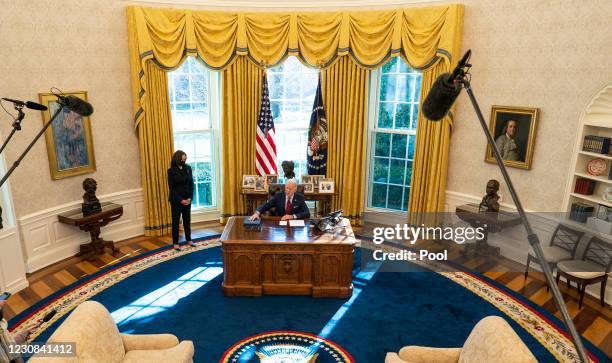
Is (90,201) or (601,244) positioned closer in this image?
(601,244)

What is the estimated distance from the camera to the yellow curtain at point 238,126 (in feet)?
26.2

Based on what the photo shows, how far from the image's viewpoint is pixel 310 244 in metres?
5.57

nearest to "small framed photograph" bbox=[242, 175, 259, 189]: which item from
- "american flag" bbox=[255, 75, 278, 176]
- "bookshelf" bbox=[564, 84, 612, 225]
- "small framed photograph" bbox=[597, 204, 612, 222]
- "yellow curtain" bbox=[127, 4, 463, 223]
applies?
"american flag" bbox=[255, 75, 278, 176]

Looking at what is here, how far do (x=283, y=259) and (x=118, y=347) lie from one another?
2.39 meters

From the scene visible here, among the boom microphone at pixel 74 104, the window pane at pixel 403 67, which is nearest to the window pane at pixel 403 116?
the window pane at pixel 403 67

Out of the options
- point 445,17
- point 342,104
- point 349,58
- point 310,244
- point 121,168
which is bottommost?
point 310,244

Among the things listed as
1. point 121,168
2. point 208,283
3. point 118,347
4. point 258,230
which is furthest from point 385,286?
point 121,168

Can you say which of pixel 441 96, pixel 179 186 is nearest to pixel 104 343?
pixel 441 96

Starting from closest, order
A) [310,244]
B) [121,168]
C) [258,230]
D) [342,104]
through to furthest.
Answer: [310,244] < [258,230] < [121,168] < [342,104]

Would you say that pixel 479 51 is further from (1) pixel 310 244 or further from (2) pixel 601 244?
(1) pixel 310 244

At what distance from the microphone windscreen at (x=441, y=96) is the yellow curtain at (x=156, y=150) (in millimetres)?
6205

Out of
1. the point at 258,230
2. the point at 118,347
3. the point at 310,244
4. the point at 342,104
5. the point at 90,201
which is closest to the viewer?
the point at 118,347

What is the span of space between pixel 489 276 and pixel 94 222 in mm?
6135

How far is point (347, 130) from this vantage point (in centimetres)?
821
